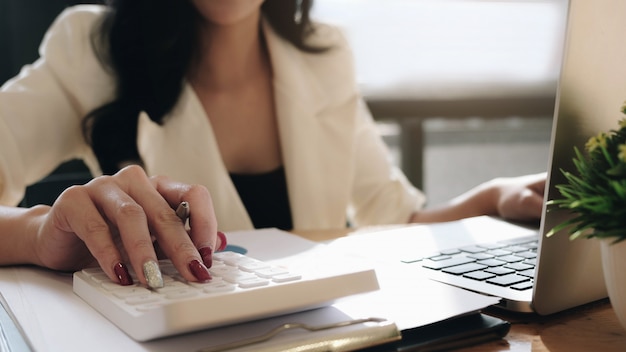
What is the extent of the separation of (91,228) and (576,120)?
359mm

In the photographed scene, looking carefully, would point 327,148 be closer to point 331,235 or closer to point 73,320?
point 331,235

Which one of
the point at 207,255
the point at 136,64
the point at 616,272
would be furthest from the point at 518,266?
the point at 136,64

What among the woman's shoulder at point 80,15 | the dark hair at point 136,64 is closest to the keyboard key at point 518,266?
the dark hair at point 136,64

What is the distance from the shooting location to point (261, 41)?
1326mm

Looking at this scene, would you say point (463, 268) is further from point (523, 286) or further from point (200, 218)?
point (200, 218)

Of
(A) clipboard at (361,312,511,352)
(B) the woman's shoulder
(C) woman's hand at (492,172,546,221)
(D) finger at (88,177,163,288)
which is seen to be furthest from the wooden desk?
(B) the woman's shoulder

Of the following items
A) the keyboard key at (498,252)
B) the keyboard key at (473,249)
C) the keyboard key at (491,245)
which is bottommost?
the keyboard key at (491,245)

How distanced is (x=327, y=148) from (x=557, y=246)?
804 millimetres

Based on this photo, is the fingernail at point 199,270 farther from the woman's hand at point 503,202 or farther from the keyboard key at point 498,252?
the woman's hand at point 503,202

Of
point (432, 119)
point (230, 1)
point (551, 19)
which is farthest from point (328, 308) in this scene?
point (551, 19)

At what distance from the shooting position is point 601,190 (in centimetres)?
38

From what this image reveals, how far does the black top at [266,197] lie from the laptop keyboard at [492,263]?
567 millimetres

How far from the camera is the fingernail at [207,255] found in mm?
471

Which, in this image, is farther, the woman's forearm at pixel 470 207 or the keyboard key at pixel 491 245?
the woman's forearm at pixel 470 207
